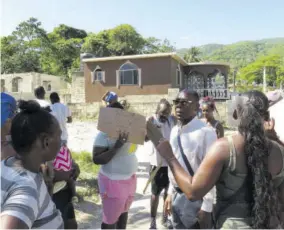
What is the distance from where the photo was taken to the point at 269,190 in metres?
1.67

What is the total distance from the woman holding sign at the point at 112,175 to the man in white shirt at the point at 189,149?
1.49ft

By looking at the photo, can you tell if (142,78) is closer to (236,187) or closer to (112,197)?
(112,197)

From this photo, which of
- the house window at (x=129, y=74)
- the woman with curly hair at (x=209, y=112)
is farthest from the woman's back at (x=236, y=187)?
the house window at (x=129, y=74)

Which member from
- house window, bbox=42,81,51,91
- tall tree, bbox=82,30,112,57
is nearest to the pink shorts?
house window, bbox=42,81,51,91

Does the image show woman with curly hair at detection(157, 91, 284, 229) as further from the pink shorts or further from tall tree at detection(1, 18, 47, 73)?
tall tree at detection(1, 18, 47, 73)

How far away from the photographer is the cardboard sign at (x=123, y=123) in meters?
2.10

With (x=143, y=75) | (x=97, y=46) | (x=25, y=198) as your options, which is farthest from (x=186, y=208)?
(x=97, y=46)

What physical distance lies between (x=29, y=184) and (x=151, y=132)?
2.68 feet

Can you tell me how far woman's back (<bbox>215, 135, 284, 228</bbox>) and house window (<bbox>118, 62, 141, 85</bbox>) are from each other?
18630mm

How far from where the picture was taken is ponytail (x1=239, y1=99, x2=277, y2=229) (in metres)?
1.65

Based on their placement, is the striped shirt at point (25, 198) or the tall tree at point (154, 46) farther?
the tall tree at point (154, 46)

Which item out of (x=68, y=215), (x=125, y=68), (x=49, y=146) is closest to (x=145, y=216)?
(x=68, y=215)

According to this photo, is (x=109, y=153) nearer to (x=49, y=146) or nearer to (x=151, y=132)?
(x=151, y=132)

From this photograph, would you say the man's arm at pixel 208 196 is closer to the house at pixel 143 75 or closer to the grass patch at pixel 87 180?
the grass patch at pixel 87 180
